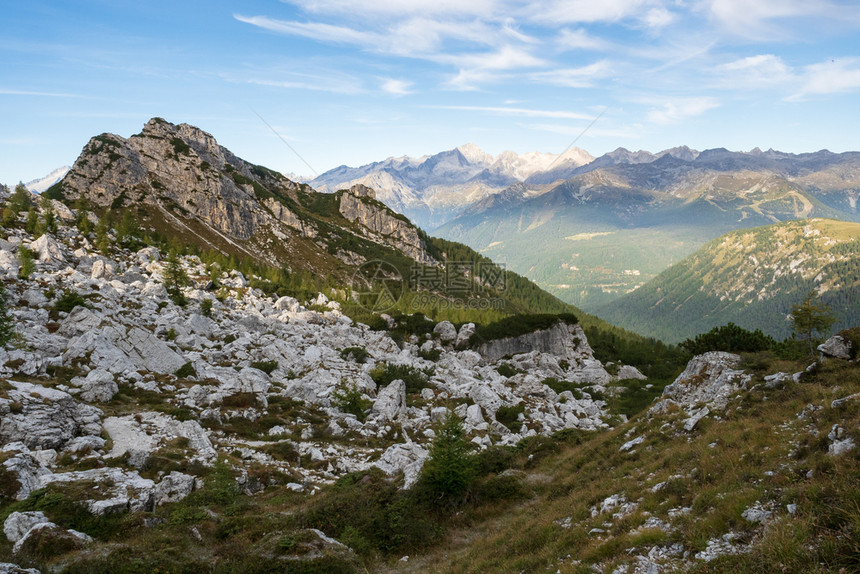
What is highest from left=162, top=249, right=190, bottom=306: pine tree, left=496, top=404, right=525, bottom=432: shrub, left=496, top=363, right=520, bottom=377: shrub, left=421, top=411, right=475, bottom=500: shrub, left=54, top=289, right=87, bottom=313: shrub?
left=162, top=249, right=190, bottom=306: pine tree

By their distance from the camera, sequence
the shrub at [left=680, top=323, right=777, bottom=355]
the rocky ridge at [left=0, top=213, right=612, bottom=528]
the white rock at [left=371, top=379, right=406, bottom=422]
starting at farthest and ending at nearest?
the shrub at [left=680, top=323, right=777, bottom=355] < the white rock at [left=371, top=379, right=406, bottom=422] < the rocky ridge at [left=0, top=213, right=612, bottom=528]

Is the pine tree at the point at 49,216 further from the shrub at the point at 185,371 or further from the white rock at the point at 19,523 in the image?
the white rock at the point at 19,523

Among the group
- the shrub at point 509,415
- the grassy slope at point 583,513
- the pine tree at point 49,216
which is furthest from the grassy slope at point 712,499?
the pine tree at point 49,216

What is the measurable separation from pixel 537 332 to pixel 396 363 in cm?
5245

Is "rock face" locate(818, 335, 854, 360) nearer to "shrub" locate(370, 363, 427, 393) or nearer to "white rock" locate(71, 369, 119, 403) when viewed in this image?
"shrub" locate(370, 363, 427, 393)

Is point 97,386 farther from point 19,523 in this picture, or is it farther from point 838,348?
point 838,348

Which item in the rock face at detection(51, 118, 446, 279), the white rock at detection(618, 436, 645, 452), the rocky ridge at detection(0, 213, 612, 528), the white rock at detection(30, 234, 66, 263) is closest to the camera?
Answer: the white rock at detection(618, 436, 645, 452)

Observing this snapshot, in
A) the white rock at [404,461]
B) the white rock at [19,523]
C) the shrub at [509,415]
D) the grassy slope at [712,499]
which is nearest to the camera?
the grassy slope at [712,499]

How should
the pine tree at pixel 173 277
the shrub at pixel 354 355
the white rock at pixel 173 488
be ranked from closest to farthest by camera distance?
the white rock at pixel 173 488 < the shrub at pixel 354 355 < the pine tree at pixel 173 277

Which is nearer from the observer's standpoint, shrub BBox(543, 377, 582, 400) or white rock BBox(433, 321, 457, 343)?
shrub BBox(543, 377, 582, 400)

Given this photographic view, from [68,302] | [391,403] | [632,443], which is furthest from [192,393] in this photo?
[632,443]

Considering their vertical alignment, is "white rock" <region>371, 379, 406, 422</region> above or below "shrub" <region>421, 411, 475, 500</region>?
below

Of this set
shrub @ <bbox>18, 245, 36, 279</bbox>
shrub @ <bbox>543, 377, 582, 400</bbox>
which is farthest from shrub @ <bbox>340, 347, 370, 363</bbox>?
shrub @ <bbox>18, 245, 36, 279</bbox>

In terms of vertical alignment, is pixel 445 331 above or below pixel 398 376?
below
